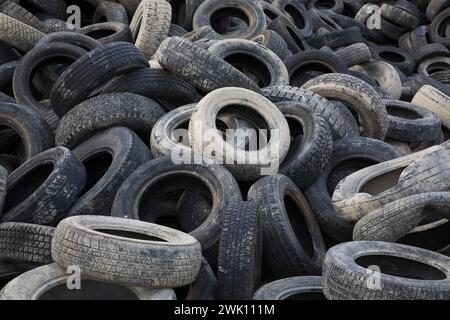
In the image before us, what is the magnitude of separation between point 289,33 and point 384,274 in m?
6.31

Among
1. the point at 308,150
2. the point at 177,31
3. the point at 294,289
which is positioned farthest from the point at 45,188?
the point at 177,31

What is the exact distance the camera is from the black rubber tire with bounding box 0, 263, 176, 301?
388 cm

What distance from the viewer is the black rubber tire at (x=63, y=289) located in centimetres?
388

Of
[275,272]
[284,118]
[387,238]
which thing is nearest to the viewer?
[387,238]

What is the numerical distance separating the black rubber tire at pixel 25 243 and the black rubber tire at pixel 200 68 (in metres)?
2.34

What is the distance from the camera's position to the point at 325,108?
640 centimetres

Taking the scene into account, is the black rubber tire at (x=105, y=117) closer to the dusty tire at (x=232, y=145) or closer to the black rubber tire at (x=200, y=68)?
the black rubber tire at (x=200, y=68)

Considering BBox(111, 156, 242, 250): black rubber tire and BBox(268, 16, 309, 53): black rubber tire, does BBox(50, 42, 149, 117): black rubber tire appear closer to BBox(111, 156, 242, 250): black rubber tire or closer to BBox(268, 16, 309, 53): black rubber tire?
BBox(111, 156, 242, 250): black rubber tire
